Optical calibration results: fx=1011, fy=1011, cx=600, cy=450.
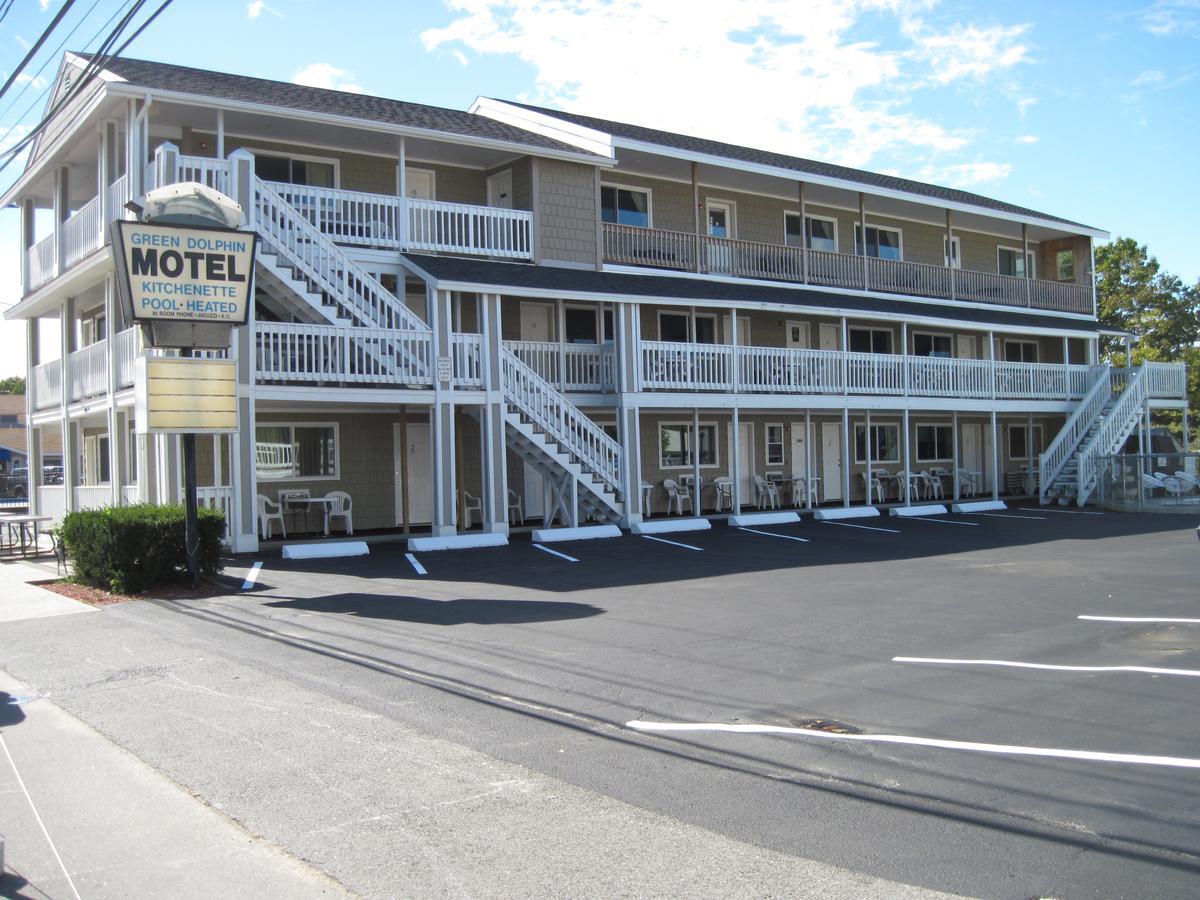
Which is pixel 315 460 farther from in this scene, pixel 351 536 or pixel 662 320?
pixel 662 320

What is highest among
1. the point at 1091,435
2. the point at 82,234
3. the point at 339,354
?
the point at 82,234

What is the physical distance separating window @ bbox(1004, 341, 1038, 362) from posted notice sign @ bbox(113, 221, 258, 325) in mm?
26850

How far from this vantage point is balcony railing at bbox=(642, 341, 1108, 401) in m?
23.0

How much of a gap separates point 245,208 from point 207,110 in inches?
122

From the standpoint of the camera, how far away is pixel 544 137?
24.2 meters

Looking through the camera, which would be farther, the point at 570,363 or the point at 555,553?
the point at 570,363

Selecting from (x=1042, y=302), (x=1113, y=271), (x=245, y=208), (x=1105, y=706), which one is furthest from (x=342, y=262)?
(x=1113, y=271)

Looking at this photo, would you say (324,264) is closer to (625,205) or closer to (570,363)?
(570,363)

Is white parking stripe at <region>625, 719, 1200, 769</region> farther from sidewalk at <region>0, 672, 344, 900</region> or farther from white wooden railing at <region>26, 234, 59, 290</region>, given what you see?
white wooden railing at <region>26, 234, 59, 290</region>

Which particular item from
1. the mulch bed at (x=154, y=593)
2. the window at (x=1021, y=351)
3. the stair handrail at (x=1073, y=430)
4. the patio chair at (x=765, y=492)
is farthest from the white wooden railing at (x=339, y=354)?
the window at (x=1021, y=351)

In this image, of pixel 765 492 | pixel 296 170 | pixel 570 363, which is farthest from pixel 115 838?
pixel 765 492

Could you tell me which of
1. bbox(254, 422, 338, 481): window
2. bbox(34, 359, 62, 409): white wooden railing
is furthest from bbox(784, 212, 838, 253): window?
bbox(34, 359, 62, 409): white wooden railing

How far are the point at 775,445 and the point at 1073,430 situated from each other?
925 cm

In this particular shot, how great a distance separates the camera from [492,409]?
64.6 feet
